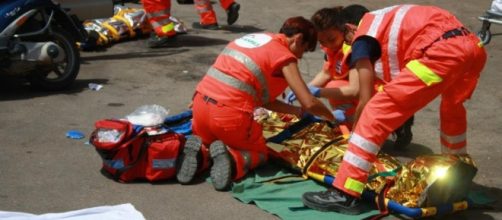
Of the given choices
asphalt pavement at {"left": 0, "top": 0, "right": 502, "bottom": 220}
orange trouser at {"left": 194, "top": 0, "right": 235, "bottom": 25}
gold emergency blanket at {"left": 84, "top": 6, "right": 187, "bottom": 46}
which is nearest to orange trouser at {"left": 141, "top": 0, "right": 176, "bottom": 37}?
asphalt pavement at {"left": 0, "top": 0, "right": 502, "bottom": 220}

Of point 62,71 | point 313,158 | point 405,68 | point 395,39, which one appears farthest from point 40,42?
point 405,68

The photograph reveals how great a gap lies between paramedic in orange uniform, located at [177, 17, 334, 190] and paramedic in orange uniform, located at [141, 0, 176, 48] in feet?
13.8

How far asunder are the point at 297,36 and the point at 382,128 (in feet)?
3.39

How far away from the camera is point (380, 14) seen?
4559mm

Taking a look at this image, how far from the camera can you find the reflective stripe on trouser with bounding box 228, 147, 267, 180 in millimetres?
5031

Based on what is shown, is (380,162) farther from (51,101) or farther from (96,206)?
(51,101)

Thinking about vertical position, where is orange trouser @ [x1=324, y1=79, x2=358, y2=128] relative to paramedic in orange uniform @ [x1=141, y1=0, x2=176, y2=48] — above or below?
above

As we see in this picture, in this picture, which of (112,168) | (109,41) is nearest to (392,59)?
(112,168)

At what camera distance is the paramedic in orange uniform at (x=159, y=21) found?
30.2ft

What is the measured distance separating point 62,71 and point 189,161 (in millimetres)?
2809

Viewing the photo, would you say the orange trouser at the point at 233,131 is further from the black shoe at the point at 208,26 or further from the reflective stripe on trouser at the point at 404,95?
the black shoe at the point at 208,26

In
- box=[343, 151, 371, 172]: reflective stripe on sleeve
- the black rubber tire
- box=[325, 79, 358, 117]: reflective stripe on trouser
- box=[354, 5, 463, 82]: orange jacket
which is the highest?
box=[354, 5, 463, 82]: orange jacket

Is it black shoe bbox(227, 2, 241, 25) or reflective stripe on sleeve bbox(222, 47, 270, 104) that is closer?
reflective stripe on sleeve bbox(222, 47, 270, 104)

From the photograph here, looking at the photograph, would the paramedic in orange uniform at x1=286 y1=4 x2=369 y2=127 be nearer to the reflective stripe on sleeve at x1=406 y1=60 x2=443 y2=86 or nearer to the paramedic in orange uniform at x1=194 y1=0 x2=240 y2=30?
the reflective stripe on sleeve at x1=406 y1=60 x2=443 y2=86
